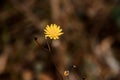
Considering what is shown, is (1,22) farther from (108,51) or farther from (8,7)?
(108,51)

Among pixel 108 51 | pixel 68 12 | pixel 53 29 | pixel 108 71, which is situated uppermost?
pixel 68 12

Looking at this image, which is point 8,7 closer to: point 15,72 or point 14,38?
point 14,38

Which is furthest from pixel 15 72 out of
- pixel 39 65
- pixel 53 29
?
pixel 53 29

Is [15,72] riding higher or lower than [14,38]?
lower

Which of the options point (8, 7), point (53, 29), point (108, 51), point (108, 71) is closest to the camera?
point (53, 29)

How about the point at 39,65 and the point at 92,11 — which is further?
the point at 92,11

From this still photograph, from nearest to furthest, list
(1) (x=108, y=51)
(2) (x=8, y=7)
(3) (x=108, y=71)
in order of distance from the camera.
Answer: (3) (x=108, y=71) < (1) (x=108, y=51) < (2) (x=8, y=7)
